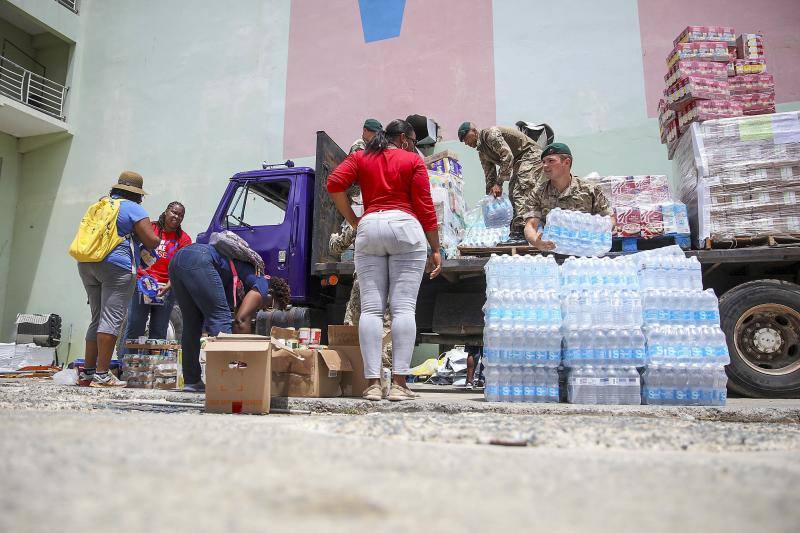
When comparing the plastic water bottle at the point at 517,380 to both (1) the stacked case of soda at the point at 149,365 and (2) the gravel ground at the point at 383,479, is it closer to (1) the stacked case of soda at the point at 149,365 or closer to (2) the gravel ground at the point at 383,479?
(2) the gravel ground at the point at 383,479

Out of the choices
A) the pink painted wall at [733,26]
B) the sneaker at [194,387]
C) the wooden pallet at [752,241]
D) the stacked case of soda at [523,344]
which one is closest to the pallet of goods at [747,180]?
the wooden pallet at [752,241]

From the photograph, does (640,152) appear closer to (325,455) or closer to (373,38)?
(373,38)

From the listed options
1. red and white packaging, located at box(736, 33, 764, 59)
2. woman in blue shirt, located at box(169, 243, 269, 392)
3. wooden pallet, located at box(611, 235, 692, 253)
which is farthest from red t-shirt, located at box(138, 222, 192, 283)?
red and white packaging, located at box(736, 33, 764, 59)

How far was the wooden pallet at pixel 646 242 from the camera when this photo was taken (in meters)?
4.58

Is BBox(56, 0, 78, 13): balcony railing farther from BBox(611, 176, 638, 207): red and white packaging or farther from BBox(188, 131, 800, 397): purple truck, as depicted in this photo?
BBox(611, 176, 638, 207): red and white packaging

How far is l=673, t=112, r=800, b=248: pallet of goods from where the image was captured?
4.37 metres

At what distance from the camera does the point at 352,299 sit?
509 centimetres

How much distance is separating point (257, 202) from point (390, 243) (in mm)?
3136

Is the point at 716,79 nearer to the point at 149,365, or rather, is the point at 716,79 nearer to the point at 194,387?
the point at 194,387

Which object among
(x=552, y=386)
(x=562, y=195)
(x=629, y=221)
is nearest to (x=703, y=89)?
(x=629, y=221)

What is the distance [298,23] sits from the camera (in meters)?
11.3

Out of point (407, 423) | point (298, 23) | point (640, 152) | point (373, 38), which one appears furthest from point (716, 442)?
point (298, 23)

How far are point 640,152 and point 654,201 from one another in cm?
488

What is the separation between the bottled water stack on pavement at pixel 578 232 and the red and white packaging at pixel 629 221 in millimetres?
285
